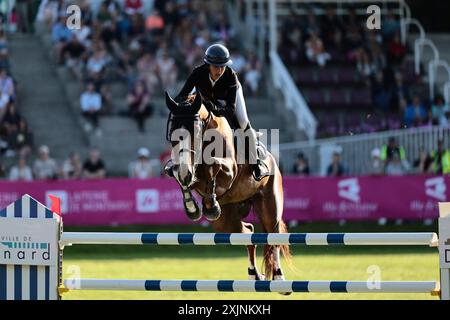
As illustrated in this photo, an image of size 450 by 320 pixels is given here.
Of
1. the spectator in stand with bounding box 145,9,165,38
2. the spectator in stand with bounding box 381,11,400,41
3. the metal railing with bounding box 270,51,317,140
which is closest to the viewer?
the metal railing with bounding box 270,51,317,140

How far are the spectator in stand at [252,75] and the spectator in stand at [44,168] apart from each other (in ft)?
20.9

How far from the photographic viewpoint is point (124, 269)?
1692cm

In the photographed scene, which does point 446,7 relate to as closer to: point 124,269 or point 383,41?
point 383,41

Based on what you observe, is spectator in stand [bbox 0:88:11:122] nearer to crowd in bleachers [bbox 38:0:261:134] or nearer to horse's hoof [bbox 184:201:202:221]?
crowd in bleachers [bbox 38:0:261:134]

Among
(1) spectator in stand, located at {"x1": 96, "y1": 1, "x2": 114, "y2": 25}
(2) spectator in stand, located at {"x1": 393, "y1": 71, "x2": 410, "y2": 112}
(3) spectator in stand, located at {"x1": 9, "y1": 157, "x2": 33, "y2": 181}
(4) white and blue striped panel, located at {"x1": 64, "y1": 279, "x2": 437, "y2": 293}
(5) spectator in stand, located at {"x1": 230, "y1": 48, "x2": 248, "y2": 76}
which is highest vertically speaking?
(1) spectator in stand, located at {"x1": 96, "y1": 1, "x2": 114, "y2": 25}

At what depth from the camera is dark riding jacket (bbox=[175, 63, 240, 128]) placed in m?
11.7

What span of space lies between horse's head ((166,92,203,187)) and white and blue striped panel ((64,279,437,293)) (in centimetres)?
119

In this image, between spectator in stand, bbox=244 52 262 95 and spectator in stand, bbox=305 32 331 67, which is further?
spectator in stand, bbox=305 32 331 67

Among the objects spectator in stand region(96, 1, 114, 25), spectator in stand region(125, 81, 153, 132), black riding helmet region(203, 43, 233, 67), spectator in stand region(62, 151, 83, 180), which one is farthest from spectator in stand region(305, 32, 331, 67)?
black riding helmet region(203, 43, 233, 67)

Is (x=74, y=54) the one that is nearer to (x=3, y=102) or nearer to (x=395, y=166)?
(x=3, y=102)

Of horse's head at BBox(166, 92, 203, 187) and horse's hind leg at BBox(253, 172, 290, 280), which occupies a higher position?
horse's head at BBox(166, 92, 203, 187)

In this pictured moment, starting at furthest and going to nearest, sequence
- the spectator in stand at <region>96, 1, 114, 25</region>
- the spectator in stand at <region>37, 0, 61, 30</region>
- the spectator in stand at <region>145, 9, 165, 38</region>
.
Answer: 1. the spectator in stand at <region>145, 9, 165, 38</region>
2. the spectator in stand at <region>96, 1, 114, 25</region>
3. the spectator in stand at <region>37, 0, 61, 30</region>

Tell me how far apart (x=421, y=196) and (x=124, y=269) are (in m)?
6.98
